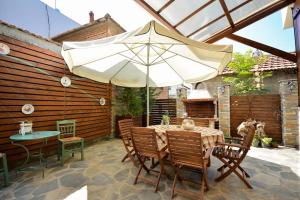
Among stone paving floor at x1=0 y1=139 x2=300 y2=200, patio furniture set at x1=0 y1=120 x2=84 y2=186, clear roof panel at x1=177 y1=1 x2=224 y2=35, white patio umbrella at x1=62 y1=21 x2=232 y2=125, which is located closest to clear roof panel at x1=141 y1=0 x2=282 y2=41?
→ clear roof panel at x1=177 y1=1 x2=224 y2=35

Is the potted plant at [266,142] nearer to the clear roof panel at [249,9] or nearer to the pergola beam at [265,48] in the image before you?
the pergola beam at [265,48]

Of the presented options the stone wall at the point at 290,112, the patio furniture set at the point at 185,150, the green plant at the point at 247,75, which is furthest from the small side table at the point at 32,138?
the green plant at the point at 247,75

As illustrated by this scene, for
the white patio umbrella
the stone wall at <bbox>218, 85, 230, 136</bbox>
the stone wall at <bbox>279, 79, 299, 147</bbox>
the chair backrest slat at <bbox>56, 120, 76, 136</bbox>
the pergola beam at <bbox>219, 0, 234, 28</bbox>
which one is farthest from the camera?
the stone wall at <bbox>218, 85, 230, 136</bbox>

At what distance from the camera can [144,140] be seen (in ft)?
9.40

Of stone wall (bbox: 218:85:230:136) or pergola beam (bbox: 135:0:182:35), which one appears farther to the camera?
stone wall (bbox: 218:85:230:136)

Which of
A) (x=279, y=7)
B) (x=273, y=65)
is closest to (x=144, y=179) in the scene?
(x=279, y=7)

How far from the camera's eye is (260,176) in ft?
10.8

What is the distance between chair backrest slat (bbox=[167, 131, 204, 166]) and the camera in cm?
228

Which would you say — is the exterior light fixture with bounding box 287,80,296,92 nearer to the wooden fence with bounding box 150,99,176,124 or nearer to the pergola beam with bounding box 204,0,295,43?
the pergola beam with bounding box 204,0,295,43

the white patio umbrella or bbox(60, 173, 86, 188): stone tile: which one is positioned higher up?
the white patio umbrella

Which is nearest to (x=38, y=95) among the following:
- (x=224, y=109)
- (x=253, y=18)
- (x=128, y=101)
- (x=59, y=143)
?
(x=59, y=143)

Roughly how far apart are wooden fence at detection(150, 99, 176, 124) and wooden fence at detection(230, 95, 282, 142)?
2825 millimetres

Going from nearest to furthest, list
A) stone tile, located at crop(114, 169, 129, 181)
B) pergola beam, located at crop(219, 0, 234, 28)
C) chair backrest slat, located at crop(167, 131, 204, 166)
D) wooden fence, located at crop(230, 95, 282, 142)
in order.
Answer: chair backrest slat, located at crop(167, 131, 204, 166), stone tile, located at crop(114, 169, 129, 181), pergola beam, located at crop(219, 0, 234, 28), wooden fence, located at crop(230, 95, 282, 142)

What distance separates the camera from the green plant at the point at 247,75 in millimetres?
7230
